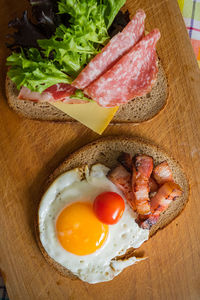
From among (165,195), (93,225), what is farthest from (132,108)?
(93,225)

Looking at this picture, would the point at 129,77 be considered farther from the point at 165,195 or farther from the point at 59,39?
the point at 165,195

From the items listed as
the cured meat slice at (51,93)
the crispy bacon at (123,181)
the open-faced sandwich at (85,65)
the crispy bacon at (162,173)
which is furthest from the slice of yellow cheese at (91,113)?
the crispy bacon at (162,173)

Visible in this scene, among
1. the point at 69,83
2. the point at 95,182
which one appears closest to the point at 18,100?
the point at 69,83

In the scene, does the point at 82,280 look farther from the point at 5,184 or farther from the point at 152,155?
the point at 152,155

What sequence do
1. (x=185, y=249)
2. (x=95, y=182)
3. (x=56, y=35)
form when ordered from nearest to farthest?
(x=56, y=35) → (x=95, y=182) → (x=185, y=249)

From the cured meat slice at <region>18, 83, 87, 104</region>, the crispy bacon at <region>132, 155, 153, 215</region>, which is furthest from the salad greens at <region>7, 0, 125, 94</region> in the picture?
the crispy bacon at <region>132, 155, 153, 215</region>

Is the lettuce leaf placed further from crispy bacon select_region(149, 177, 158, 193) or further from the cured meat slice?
crispy bacon select_region(149, 177, 158, 193)

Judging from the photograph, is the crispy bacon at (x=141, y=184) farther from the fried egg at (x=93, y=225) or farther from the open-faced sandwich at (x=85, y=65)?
the open-faced sandwich at (x=85, y=65)
